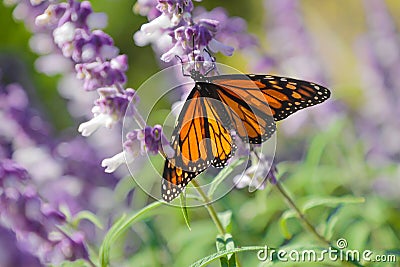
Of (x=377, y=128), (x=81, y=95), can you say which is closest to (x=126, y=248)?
(x=81, y=95)

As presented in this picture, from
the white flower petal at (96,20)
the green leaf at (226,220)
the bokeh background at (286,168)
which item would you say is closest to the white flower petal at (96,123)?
the white flower petal at (96,20)

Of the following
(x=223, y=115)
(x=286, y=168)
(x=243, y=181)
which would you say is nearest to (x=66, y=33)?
(x=223, y=115)

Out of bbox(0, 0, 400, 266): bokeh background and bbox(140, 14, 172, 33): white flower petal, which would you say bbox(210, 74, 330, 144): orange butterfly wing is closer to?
bbox(140, 14, 172, 33): white flower petal

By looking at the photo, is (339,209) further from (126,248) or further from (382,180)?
(382,180)

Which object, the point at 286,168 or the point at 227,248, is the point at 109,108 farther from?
the point at 286,168

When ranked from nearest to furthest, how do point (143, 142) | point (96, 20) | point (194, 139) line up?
1. point (143, 142)
2. point (194, 139)
3. point (96, 20)

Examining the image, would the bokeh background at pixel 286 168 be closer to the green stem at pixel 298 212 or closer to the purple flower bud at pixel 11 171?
the green stem at pixel 298 212

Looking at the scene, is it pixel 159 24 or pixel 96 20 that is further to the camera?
pixel 96 20
